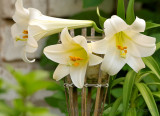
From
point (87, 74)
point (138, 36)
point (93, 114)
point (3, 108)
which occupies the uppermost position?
point (3, 108)

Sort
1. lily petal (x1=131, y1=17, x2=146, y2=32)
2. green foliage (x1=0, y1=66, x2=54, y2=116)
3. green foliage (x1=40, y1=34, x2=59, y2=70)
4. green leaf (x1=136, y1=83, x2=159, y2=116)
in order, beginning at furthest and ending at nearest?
green foliage (x1=40, y1=34, x2=59, y2=70), green leaf (x1=136, y1=83, x2=159, y2=116), lily petal (x1=131, y1=17, x2=146, y2=32), green foliage (x1=0, y1=66, x2=54, y2=116)

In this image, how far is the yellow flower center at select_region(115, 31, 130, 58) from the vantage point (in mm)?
621

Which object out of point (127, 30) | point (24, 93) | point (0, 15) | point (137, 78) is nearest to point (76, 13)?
point (0, 15)

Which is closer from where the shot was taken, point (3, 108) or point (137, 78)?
point (3, 108)

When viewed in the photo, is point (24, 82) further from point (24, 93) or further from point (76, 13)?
point (76, 13)

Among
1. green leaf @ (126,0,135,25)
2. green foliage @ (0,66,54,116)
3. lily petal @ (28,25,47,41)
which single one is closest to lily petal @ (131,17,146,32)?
green leaf @ (126,0,135,25)

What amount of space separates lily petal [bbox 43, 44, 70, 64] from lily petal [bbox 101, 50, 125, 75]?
10 cm

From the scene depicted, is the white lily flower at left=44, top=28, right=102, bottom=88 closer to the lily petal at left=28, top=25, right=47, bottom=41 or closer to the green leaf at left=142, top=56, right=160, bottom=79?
the lily petal at left=28, top=25, right=47, bottom=41

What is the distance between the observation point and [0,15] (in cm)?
130

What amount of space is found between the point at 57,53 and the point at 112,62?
0.14m

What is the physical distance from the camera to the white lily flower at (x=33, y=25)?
2.12 ft

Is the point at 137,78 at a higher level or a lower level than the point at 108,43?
lower

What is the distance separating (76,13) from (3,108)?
4.46ft

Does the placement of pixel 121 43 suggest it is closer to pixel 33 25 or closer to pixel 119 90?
pixel 33 25
